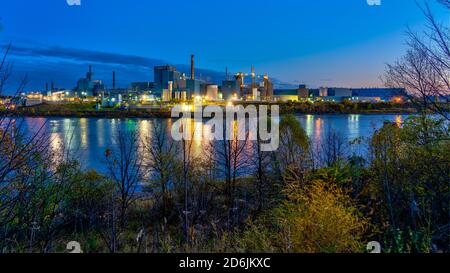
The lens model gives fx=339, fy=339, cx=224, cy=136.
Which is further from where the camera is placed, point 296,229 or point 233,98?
point 233,98

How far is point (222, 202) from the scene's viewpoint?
402 inches

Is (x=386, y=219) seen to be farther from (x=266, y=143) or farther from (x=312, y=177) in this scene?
(x=266, y=143)

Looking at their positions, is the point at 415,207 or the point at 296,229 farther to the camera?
the point at 415,207

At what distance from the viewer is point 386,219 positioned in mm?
5734

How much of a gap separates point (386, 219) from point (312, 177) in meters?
2.80
